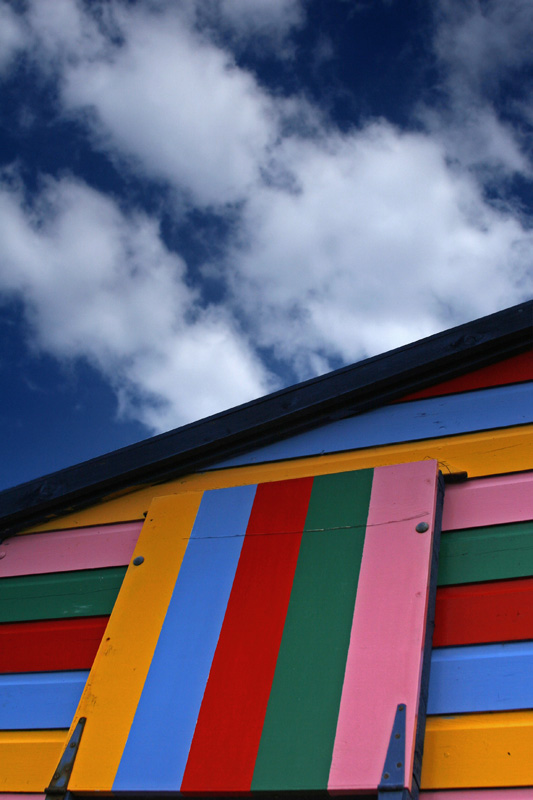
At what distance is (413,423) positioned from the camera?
7.89ft

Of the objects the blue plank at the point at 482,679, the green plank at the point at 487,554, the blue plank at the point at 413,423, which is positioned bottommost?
the blue plank at the point at 482,679

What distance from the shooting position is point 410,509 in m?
2.03

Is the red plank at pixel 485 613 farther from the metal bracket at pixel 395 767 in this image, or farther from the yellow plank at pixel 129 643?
the yellow plank at pixel 129 643

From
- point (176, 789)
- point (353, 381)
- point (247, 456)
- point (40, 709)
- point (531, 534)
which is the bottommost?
point (176, 789)

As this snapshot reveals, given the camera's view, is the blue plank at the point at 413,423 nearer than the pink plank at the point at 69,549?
Yes

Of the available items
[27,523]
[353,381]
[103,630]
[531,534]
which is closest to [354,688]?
[531,534]

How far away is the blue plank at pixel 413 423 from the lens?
7.50 feet

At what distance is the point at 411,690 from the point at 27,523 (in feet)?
5.54

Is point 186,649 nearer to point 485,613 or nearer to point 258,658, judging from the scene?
point 258,658

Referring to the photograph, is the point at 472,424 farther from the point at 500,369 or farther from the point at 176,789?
the point at 176,789

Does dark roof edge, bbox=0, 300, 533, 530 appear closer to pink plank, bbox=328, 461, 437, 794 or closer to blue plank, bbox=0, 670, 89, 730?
pink plank, bbox=328, 461, 437, 794

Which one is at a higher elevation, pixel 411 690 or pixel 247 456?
pixel 247 456

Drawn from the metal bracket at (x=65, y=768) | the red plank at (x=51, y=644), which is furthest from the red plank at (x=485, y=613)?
the red plank at (x=51, y=644)

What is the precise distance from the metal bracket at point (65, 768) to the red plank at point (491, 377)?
4.84ft
